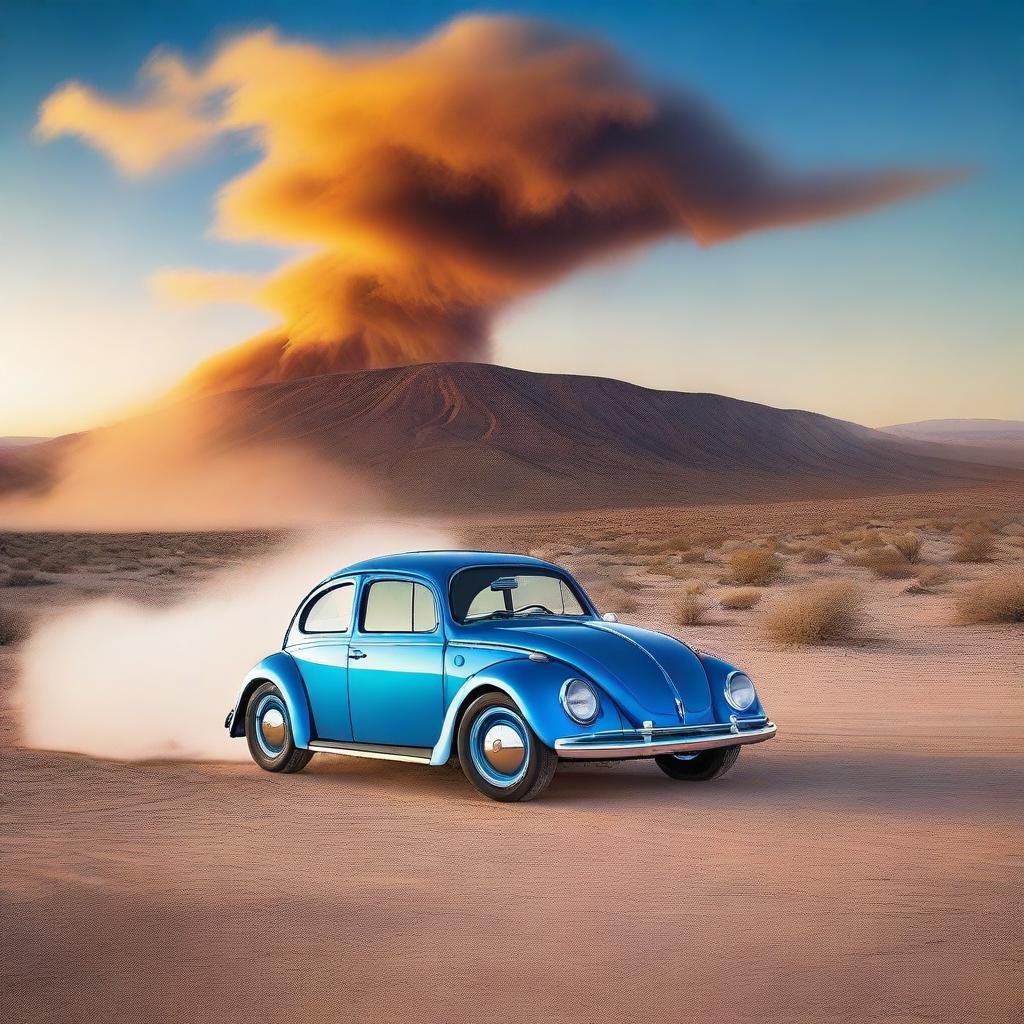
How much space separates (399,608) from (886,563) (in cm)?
2846

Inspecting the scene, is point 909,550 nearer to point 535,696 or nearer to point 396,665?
point 396,665

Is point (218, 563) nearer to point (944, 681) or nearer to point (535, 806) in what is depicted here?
point (944, 681)

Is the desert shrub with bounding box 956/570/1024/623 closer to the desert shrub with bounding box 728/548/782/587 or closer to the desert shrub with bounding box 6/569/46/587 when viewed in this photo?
the desert shrub with bounding box 728/548/782/587

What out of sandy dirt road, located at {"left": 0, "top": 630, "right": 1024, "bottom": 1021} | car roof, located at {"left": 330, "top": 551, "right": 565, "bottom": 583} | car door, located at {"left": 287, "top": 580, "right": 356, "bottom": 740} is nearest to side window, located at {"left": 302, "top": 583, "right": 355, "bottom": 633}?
car door, located at {"left": 287, "top": 580, "right": 356, "bottom": 740}

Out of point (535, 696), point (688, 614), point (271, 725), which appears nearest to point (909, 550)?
point (688, 614)

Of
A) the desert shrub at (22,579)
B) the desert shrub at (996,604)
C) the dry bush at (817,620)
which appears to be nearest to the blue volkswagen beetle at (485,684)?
the dry bush at (817,620)

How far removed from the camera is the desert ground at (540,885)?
6023mm

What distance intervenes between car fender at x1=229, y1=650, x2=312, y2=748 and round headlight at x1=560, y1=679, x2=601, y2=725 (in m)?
2.70

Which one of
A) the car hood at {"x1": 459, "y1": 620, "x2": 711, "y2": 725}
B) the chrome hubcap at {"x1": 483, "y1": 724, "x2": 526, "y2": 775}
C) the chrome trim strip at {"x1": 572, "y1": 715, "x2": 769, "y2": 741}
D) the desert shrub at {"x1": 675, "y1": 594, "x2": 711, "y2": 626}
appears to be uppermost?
the car hood at {"x1": 459, "y1": 620, "x2": 711, "y2": 725}

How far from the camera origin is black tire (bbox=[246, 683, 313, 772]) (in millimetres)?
11742

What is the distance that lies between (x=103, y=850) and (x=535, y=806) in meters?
2.96

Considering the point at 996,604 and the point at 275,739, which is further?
the point at 996,604

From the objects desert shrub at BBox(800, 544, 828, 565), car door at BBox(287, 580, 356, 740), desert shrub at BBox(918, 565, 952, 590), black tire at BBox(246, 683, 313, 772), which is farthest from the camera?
desert shrub at BBox(800, 544, 828, 565)

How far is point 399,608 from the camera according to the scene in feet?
36.9
